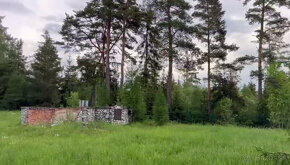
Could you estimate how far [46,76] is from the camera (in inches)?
1876

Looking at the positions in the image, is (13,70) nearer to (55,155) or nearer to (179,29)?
(179,29)

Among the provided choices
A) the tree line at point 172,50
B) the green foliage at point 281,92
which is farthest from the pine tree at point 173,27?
the green foliage at point 281,92

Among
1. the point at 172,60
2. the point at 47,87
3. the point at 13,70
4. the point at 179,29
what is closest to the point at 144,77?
the point at 172,60

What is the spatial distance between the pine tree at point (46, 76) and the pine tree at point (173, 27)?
19.0m

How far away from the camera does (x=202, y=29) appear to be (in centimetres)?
3409

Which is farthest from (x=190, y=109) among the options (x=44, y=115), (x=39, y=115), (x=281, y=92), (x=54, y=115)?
(x=281, y=92)

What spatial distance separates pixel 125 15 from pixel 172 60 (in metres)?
6.38

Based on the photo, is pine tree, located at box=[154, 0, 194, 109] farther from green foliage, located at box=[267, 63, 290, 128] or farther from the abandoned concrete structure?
green foliage, located at box=[267, 63, 290, 128]

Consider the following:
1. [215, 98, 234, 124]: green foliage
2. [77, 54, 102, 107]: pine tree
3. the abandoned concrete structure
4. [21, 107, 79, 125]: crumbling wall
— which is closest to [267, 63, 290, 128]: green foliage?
the abandoned concrete structure

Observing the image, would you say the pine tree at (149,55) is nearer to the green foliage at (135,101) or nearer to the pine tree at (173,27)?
the pine tree at (173,27)

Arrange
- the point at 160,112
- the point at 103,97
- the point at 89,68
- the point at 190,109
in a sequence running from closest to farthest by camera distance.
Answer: the point at 160,112 < the point at 103,97 < the point at 89,68 < the point at 190,109

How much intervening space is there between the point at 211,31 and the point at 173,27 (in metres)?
4.11

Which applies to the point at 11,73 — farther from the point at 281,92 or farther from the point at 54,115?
the point at 281,92

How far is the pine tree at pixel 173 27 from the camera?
32.7 metres
